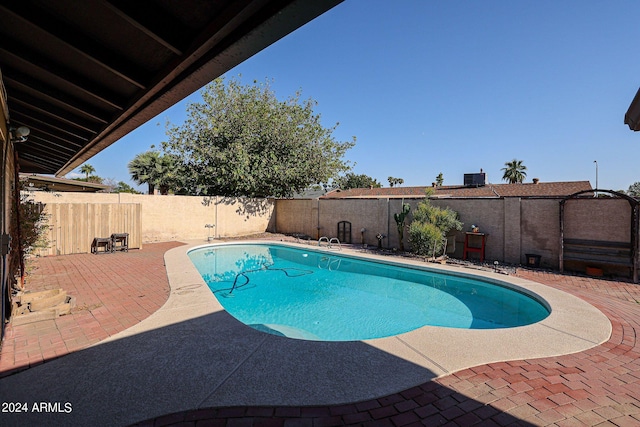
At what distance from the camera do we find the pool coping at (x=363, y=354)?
2711mm

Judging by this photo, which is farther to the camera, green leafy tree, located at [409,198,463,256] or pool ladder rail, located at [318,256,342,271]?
pool ladder rail, located at [318,256,342,271]

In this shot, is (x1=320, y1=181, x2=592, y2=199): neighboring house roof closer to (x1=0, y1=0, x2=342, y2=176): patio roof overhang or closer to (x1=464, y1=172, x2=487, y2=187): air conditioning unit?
(x1=464, y1=172, x2=487, y2=187): air conditioning unit

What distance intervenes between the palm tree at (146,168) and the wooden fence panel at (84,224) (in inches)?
519

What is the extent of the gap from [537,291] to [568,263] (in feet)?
11.5

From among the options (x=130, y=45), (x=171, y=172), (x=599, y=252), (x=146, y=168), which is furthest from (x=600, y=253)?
(x=146, y=168)

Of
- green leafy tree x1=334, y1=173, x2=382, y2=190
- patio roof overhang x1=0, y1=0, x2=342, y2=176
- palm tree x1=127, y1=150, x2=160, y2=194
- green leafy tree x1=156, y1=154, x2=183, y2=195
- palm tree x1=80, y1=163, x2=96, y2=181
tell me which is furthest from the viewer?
green leafy tree x1=334, y1=173, x2=382, y2=190

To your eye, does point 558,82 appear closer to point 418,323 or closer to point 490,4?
point 490,4

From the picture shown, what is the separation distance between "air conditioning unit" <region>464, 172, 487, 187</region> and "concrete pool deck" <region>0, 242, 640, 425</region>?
20852 mm

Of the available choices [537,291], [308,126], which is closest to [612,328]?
[537,291]

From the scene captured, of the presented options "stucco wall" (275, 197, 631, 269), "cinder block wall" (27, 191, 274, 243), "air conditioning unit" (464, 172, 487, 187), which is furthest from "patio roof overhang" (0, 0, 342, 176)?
"air conditioning unit" (464, 172, 487, 187)

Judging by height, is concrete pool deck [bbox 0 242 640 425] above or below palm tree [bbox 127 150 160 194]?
below

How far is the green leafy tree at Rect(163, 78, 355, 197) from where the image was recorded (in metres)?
16.3

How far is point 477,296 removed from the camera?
7.14m

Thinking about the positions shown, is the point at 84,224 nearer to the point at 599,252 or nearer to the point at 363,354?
the point at 363,354
